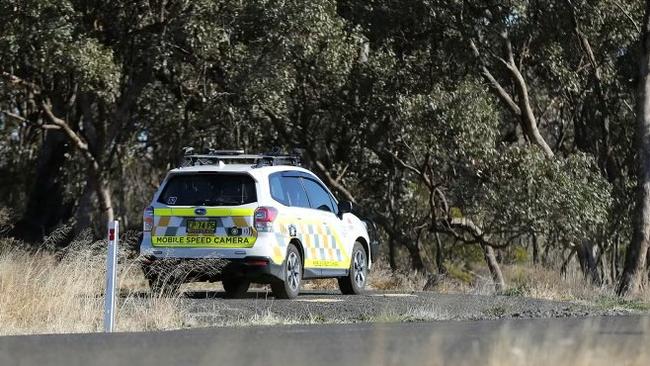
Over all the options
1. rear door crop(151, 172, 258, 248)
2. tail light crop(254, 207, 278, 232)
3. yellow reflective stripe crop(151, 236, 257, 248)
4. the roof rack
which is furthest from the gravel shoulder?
the roof rack

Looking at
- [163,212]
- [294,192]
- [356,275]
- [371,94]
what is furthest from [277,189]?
[371,94]

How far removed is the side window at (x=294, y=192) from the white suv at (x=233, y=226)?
0.02m

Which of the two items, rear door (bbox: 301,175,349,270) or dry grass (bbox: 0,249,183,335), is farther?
rear door (bbox: 301,175,349,270)

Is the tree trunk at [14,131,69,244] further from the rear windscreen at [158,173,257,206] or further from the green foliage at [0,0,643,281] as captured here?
the rear windscreen at [158,173,257,206]

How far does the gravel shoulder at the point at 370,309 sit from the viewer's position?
13.8 metres

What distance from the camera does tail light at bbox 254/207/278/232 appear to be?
16438 mm

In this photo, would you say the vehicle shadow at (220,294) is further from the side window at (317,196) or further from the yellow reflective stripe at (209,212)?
the side window at (317,196)

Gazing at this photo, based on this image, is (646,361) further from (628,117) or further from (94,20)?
(628,117)

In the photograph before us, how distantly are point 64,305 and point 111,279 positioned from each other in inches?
59.5

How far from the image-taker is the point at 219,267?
16328 mm

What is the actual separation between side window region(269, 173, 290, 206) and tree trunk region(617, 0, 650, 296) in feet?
27.6

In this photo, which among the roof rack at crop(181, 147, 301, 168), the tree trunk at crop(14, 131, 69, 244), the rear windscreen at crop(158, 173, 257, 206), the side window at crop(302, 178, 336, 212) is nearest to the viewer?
A: the rear windscreen at crop(158, 173, 257, 206)

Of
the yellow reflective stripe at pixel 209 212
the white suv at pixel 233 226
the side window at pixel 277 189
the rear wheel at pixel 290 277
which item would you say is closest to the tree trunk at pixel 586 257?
the white suv at pixel 233 226

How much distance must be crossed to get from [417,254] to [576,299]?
1032 cm
